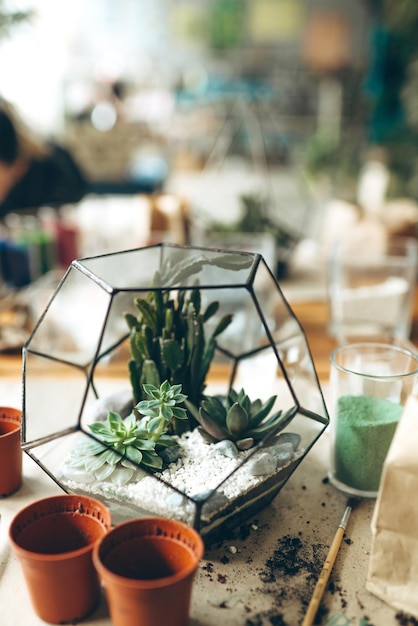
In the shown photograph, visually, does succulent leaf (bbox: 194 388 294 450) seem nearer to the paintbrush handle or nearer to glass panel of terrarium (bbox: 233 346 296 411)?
glass panel of terrarium (bbox: 233 346 296 411)

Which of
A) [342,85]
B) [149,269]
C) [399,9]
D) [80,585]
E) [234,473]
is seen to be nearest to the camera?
[80,585]

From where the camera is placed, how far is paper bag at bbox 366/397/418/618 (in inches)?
24.8

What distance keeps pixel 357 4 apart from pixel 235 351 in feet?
26.5

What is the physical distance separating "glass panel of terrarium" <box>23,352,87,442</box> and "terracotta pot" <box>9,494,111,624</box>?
0.10 m

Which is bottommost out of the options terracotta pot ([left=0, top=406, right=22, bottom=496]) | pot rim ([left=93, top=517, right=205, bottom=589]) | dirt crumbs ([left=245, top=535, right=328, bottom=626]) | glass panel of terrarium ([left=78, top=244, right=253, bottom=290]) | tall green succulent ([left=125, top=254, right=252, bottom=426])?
dirt crumbs ([left=245, top=535, right=328, bottom=626])

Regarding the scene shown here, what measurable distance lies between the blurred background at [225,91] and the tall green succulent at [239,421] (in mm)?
2389

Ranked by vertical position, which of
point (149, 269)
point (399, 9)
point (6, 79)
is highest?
point (399, 9)

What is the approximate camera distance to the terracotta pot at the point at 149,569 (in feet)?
1.79

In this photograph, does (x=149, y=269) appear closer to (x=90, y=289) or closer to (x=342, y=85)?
(x=90, y=289)

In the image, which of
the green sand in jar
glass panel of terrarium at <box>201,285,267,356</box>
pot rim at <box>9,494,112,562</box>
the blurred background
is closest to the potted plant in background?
glass panel of terrarium at <box>201,285,267,356</box>

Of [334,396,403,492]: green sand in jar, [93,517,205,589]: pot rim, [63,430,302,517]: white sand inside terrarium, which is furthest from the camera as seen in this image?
[334,396,403,492]: green sand in jar

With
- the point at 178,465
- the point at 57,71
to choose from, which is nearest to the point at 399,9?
the point at 178,465

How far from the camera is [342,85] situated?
7.50 meters

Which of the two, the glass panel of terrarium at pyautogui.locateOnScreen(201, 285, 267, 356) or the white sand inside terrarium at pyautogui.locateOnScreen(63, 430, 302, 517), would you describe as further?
the glass panel of terrarium at pyautogui.locateOnScreen(201, 285, 267, 356)
